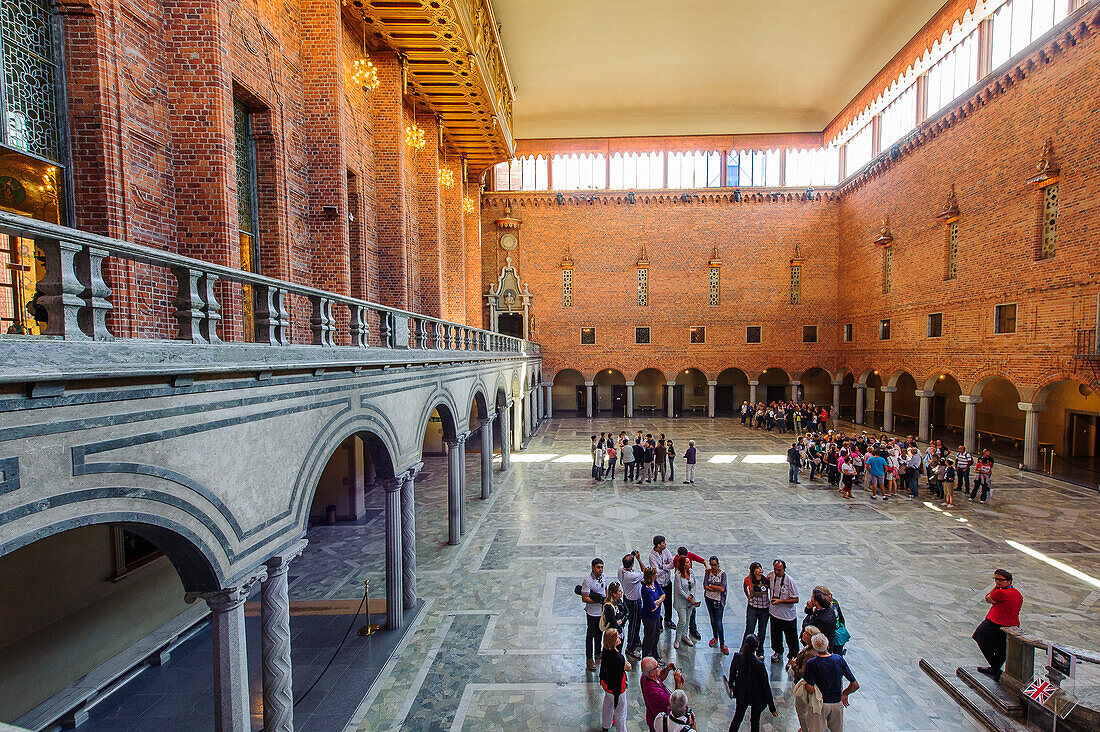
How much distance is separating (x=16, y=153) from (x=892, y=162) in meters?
30.2

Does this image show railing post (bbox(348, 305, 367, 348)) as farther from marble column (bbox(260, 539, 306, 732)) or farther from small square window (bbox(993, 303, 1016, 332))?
small square window (bbox(993, 303, 1016, 332))

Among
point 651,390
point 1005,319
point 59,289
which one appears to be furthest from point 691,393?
point 59,289

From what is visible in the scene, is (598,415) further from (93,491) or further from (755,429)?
(93,491)

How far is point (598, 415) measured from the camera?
31953 mm

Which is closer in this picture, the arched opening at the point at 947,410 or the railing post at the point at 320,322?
the railing post at the point at 320,322

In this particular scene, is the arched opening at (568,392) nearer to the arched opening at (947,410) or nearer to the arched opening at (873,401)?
the arched opening at (873,401)

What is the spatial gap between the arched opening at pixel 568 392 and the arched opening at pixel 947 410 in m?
19.3

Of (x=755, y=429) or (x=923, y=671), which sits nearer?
(x=923, y=671)

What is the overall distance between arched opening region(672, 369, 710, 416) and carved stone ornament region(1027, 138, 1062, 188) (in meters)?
19.4

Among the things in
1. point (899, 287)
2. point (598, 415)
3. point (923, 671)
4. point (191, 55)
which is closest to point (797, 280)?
point (899, 287)

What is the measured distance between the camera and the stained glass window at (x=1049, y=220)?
630 inches

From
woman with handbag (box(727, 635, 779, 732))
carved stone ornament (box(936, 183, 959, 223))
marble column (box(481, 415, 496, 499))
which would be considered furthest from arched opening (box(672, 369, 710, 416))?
woman with handbag (box(727, 635, 779, 732))

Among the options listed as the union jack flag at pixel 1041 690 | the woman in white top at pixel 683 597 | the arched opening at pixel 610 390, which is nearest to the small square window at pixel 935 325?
the arched opening at pixel 610 390

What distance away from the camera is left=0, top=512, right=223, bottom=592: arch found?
286 cm
